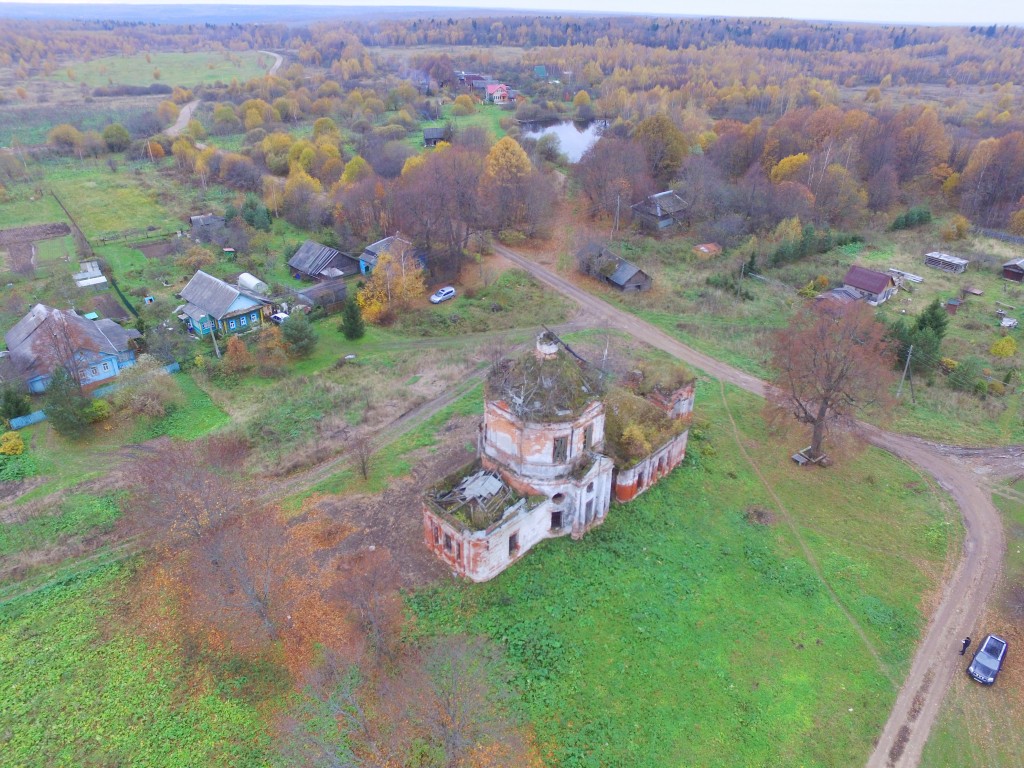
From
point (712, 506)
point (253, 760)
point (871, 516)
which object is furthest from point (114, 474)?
point (871, 516)

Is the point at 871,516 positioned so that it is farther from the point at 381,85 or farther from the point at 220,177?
the point at 381,85

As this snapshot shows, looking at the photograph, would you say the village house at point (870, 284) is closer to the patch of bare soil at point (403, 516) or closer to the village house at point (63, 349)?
the patch of bare soil at point (403, 516)

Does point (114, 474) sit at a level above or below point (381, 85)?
below

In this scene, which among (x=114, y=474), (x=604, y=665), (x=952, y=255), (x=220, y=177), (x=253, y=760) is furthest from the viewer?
(x=220, y=177)

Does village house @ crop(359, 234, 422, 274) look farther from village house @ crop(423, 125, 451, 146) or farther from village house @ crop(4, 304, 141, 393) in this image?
village house @ crop(423, 125, 451, 146)

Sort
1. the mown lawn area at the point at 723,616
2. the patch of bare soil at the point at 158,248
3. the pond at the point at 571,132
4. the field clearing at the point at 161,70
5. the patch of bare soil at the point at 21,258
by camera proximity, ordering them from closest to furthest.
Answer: the mown lawn area at the point at 723,616
the patch of bare soil at the point at 21,258
the patch of bare soil at the point at 158,248
the pond at the point at 571,132
the field clearing at the point at 161,70

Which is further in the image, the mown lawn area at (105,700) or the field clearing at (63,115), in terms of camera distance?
the field clearing at (63,115)

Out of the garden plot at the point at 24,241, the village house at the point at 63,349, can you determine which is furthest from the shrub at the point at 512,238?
the garden plot at the point at 24,241
